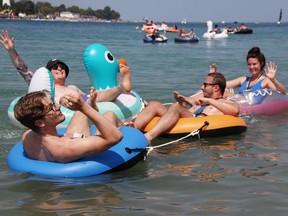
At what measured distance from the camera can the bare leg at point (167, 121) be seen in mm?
5570

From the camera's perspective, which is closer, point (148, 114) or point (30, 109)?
point (30, 109)

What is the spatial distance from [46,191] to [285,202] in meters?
1.88

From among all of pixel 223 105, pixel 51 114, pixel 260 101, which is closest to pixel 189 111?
pixel 223 105

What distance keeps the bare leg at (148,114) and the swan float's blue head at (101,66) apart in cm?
77

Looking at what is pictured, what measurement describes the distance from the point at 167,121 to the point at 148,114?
0.29 metres

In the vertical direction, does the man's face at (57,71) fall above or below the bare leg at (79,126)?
above

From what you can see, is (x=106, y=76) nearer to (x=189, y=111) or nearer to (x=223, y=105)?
(x=189, y=111)

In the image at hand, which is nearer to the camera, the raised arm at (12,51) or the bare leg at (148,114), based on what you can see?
the bare leg at (148,114)

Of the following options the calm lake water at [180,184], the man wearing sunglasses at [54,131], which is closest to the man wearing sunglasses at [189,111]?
the calm lake water at [180,184]

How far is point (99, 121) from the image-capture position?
13.1 feet

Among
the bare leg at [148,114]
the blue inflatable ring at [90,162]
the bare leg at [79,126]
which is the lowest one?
the blue inflatable ring at [90,162]

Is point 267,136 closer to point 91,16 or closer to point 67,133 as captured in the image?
point 67,133

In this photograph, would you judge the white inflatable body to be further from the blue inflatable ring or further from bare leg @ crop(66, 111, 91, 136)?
the blue inflatable ring

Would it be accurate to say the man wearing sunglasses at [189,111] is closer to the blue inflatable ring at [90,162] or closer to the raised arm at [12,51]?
the blue inflatable ring at [90,162]
